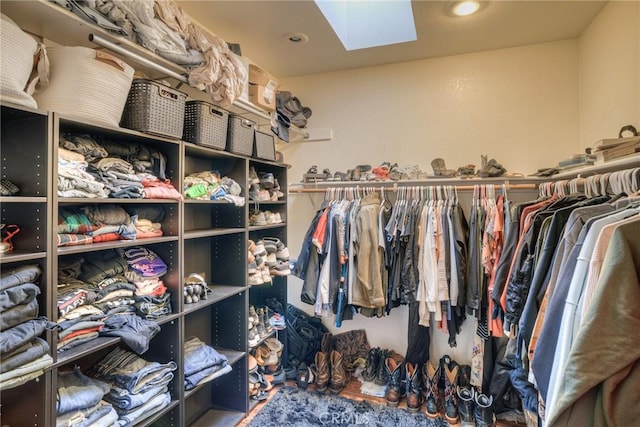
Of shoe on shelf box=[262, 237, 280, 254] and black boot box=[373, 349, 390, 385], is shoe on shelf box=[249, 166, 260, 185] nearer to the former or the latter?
shoe on shelf box=[262, 237, 280, 254]

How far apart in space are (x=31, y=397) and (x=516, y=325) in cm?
204

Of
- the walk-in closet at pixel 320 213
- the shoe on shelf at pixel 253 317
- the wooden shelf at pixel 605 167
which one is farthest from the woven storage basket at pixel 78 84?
the wooden shelf at pixel 605 167

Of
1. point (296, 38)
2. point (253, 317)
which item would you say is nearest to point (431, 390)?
point (253, 317)

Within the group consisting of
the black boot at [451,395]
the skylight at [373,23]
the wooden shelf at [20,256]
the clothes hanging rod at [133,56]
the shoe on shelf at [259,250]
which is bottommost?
the black boot at [451,395]

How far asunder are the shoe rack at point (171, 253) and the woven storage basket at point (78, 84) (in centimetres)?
6

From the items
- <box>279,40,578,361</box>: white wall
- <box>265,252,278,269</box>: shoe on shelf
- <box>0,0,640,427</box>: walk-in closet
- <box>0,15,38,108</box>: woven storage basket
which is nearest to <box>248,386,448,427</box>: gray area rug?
<box>0,0,640,427</box>: walk-in closet

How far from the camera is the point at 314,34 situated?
94.6 inches

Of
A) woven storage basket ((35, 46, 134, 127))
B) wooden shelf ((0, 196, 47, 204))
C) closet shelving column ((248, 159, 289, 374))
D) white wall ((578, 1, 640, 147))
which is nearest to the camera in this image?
wooden shelf ((0, 196, 47, 204))

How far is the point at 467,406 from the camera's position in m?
2.30

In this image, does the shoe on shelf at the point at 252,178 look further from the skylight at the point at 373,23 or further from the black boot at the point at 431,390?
the black boot at the point at 431,390

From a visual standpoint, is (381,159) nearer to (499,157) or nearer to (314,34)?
(499,157)

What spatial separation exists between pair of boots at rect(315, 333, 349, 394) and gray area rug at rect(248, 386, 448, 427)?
0.08 metres

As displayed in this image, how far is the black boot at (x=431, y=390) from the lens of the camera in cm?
237

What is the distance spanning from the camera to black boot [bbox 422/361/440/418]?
237 centimetres
